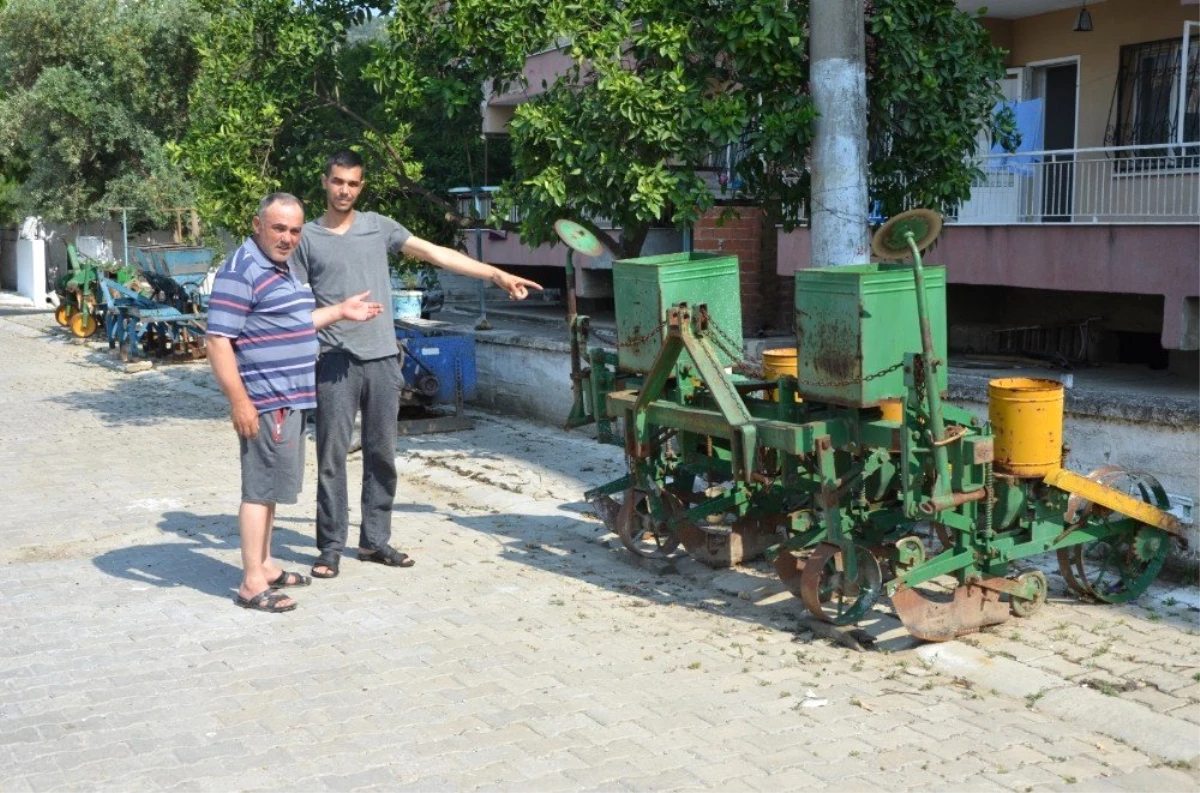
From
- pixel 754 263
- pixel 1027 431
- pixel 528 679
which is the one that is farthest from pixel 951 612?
pixel 754 263

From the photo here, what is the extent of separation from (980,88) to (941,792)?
6.35m

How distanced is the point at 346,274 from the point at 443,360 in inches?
194

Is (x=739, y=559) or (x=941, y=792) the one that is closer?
(x=941, y=792)

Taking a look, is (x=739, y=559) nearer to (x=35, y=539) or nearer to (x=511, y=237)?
(x=35, y=539)

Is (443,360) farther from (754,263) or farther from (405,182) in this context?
(754,263)

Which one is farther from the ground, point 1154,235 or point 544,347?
point 1154,235

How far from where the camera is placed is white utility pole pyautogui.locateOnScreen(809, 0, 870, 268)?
27.3 ft

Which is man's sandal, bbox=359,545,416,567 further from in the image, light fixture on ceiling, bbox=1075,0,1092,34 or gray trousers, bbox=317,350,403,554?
light fixture on ceiling, bbox=1075,0,1092,34

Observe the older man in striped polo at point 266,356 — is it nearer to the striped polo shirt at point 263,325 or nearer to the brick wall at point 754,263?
the striped polo shirt at point 263,325

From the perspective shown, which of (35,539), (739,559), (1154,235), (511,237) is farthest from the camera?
(511,237)

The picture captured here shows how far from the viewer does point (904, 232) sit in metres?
5.82

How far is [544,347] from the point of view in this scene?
39.0 ft

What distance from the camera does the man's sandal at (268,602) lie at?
6352 millimetres

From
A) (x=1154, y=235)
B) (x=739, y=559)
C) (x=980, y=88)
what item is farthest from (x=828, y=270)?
(x=1154, y=235)
